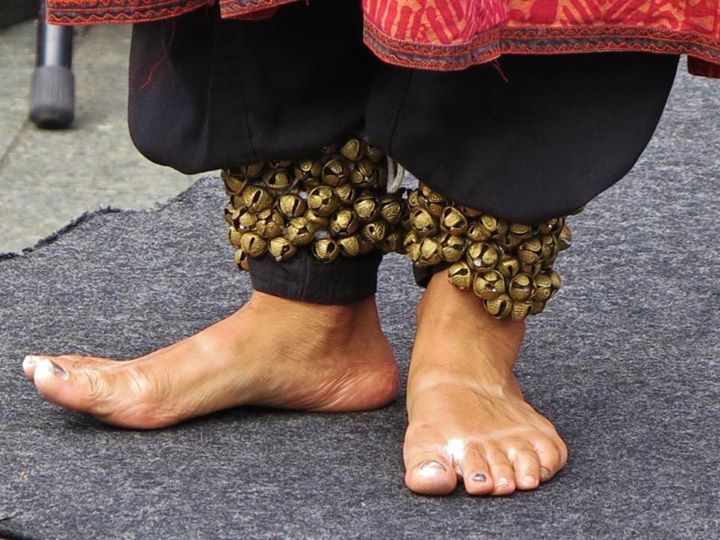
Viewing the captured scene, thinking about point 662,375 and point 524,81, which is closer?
point 524,81

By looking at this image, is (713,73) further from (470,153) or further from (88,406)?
(88,406)

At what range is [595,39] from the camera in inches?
40.3

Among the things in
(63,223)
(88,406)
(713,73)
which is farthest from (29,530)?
(63,223)

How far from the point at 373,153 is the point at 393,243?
90 mm

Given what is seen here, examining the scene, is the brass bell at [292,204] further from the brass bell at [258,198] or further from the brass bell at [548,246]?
the brass bell at [548,246]

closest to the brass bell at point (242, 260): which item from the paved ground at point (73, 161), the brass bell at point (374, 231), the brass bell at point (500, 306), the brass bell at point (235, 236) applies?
the brass bell at point (235, 236)

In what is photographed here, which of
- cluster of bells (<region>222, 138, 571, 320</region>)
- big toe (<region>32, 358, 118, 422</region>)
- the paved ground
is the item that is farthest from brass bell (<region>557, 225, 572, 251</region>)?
the paved ground

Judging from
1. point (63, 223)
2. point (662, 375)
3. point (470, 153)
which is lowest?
point (63, 223)

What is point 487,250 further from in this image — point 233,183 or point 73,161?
point 73,161

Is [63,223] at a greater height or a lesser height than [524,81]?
lesser

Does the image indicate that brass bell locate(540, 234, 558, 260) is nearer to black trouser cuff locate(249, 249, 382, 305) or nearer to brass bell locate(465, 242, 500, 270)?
brass bell locate(465, 242, 500, 270)

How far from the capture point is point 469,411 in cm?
113

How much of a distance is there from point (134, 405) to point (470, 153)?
361 millimetres

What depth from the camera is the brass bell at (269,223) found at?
46.0 inches
